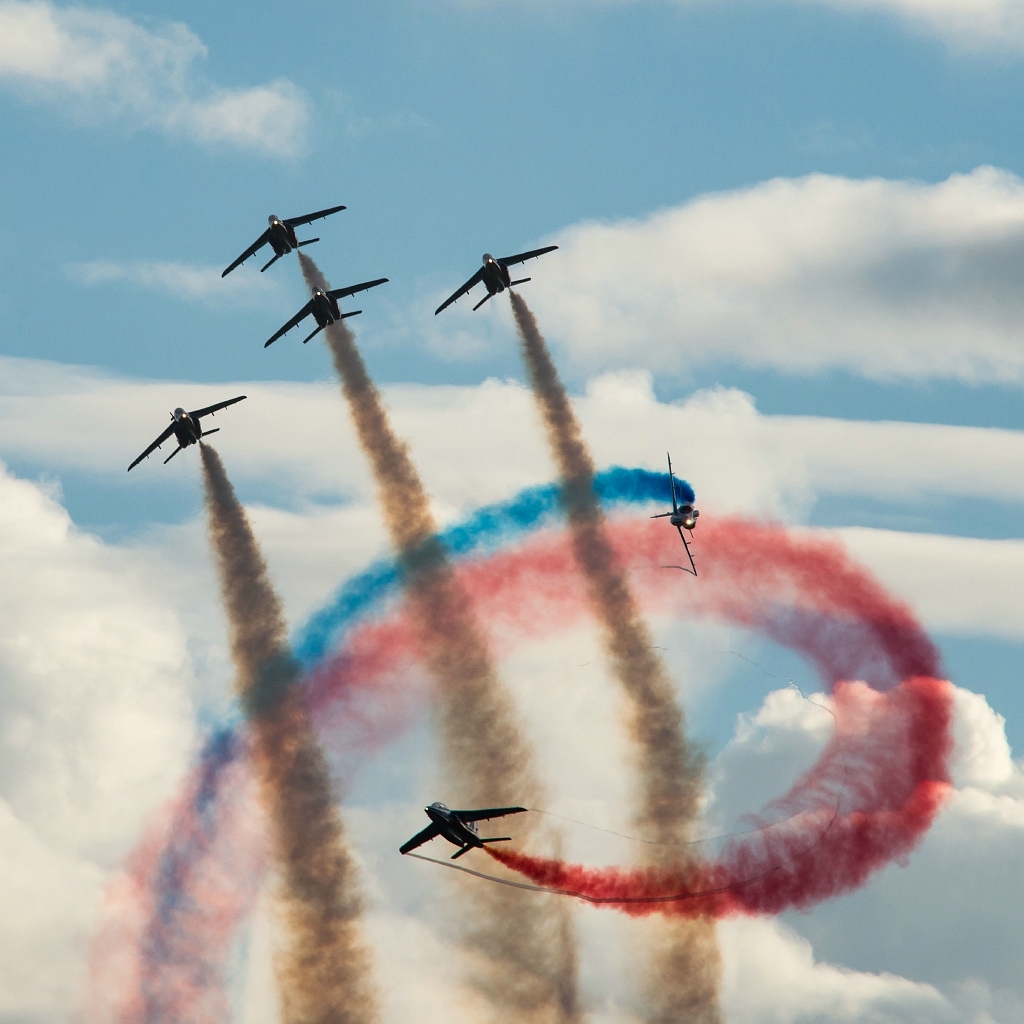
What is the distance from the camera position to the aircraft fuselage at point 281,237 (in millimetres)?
124000

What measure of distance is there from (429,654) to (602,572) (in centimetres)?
1202

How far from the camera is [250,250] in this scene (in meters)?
129

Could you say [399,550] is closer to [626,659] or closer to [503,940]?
[626,659]

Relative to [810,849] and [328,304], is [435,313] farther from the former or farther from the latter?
[810,849]

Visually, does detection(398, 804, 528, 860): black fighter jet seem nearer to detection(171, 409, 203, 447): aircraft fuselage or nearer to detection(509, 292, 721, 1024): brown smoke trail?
detection(509, 292, 721, 1024): brown smoke trail

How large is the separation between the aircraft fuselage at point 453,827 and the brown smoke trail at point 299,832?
11738mm

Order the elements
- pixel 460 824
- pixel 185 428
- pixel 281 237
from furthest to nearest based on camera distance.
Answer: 1. pixel 281 237
2. pixel 185 428
3. pixel 460 824

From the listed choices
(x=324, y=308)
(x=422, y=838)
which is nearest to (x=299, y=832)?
(x=422, y=838)

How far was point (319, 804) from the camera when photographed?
116 metres

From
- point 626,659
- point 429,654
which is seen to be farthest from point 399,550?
point 626,659

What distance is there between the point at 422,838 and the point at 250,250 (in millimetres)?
44099

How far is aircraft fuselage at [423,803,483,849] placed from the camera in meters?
106

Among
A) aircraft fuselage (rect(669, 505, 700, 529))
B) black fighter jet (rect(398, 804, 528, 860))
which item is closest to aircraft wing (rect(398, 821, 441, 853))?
black fighter jet (rect(398, 804, 528, 860))

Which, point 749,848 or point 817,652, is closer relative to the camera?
point 749,848
